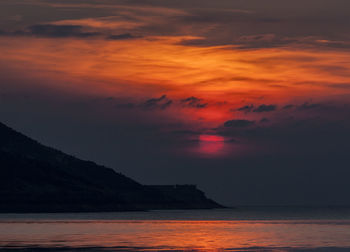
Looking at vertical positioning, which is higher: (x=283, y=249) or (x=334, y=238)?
(x=334, y=238)

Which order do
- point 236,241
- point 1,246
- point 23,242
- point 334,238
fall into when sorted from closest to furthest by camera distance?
point 1,246
point 23,242
point 236,241
point 334,238

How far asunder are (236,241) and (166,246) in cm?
1593

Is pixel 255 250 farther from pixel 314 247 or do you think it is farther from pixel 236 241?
pixel 236 241

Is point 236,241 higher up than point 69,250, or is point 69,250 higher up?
point 236,241

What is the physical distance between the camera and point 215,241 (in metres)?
107

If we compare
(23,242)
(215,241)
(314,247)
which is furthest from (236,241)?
(23,242)

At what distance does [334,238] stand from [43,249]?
152 feet

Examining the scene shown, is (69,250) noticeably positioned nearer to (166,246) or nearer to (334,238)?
(166,246)

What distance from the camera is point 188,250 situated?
89125 millimetres

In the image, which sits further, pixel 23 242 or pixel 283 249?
pixel 23 242

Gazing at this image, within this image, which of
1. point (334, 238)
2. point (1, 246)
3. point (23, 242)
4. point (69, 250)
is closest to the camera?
point (69, 250)

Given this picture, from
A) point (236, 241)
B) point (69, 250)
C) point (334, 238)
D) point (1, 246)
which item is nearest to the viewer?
point (69, 250)

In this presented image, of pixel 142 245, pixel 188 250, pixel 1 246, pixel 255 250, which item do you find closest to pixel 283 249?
pixel 255 250

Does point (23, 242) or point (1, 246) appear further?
point (23, 242)
